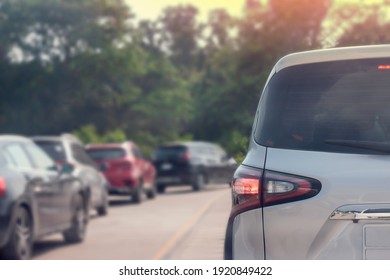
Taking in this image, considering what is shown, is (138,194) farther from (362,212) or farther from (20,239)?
(362,212)

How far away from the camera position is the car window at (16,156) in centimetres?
1078

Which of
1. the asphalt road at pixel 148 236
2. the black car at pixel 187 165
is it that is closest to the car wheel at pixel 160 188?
the black car at pixel 187 165

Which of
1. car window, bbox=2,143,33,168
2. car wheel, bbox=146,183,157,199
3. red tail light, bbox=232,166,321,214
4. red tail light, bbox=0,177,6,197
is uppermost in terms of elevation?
red tail light, bbox=232,166,321,214

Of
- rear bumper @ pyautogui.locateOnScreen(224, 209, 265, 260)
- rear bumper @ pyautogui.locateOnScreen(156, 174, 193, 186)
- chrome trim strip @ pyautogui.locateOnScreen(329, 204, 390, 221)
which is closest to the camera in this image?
chrome trim strip @ pyautogui.locateOnScreen(329, 204, 390, 221)

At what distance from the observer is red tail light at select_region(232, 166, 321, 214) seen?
425cm

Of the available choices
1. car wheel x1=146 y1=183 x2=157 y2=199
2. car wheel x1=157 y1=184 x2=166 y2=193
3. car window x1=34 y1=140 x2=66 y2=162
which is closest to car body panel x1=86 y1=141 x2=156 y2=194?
car wheel x1=146 y1=183 x2=157 y2=199

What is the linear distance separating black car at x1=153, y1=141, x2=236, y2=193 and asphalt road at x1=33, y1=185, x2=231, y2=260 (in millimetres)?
7490

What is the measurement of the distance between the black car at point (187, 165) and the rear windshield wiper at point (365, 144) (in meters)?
23.5

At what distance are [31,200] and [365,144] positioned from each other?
7.15 meters

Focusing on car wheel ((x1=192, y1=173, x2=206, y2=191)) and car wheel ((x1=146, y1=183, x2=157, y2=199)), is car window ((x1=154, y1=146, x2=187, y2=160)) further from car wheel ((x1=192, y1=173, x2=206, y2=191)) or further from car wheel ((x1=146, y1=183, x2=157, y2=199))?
car wheel ((x1=146, y1=183, x2=157, y2=199))

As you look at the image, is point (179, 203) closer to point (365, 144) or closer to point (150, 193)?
point (150, 193)
